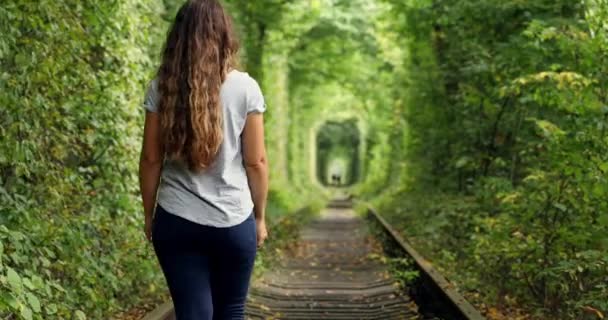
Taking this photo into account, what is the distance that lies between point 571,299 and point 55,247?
391cm

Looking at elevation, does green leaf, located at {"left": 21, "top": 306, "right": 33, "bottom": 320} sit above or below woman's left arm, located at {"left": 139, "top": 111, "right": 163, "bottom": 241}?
below

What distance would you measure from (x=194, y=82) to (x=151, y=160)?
386 mm

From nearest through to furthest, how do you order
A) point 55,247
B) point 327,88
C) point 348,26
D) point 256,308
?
point 55,247
point 256,308
point 348,26
point 327,88

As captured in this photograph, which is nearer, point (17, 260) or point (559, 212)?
point (17, 260)

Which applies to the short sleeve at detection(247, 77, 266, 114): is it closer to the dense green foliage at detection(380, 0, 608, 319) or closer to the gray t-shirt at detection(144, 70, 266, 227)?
the gray t-shirt at detection(144, 70, 266, 227)

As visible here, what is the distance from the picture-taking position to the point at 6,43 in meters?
5.46

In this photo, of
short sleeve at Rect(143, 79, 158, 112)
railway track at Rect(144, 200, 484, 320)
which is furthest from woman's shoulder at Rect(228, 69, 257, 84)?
railway track at Rect(144, 200, 484, 320)

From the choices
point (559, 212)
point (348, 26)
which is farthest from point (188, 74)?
point (348, 26)

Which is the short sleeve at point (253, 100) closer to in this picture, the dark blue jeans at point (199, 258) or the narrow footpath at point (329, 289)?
the dark blue jeans at point (199, 258)

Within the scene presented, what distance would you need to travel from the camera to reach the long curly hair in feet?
11.0

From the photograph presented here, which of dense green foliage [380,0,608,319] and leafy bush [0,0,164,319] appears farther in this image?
dense green foliage [380,0,608,319]

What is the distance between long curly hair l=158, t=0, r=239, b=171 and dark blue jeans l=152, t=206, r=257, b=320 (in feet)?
0.91

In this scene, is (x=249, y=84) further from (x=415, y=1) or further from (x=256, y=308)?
(x=415, y=1)

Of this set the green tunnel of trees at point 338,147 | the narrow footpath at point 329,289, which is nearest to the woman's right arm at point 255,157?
the narrow footpath at point 329,289
